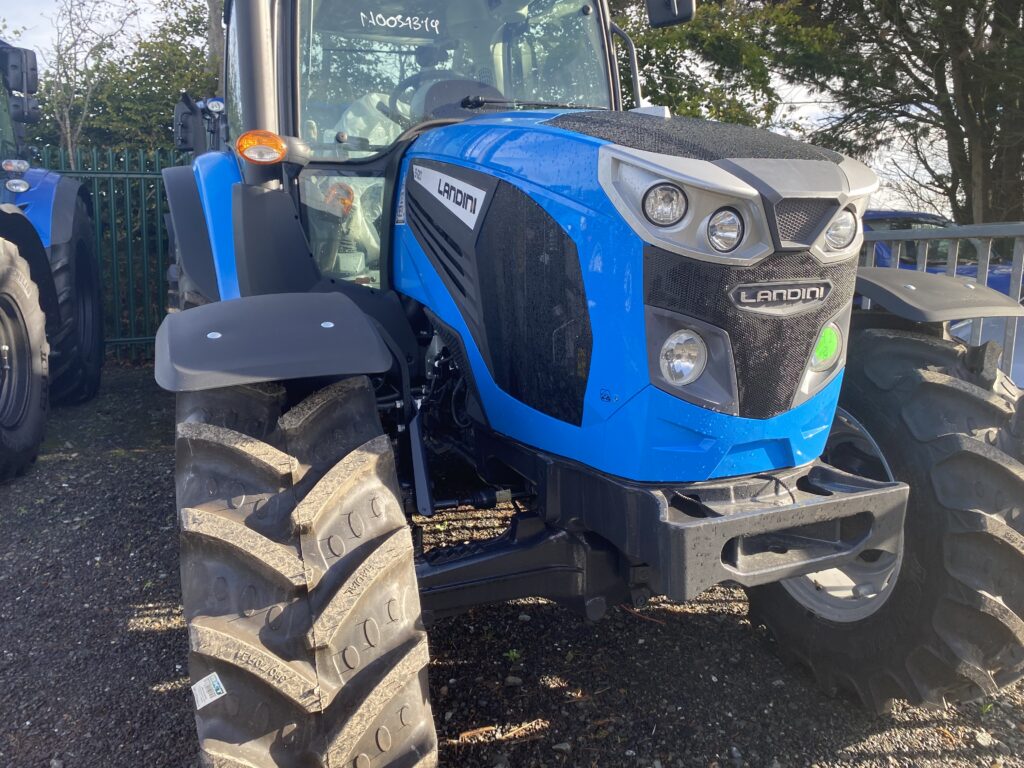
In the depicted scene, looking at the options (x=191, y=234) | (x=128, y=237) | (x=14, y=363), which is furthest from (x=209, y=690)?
(x=128, y=237)

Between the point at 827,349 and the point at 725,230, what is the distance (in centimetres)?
45

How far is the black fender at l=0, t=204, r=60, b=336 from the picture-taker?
193 inches

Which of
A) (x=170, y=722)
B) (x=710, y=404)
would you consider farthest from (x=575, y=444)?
(x=170, y=722)

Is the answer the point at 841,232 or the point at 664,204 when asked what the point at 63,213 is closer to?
the point at 664,204

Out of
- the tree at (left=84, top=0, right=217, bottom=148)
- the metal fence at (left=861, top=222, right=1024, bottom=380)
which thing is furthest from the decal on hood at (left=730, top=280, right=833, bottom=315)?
the tree at (left=84, top=0, right=217, bottom=148)

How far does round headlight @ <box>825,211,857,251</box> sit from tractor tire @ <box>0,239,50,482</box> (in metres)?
4.09

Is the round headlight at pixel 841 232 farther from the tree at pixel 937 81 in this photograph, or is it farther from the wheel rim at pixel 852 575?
the tree at pixel 937 81

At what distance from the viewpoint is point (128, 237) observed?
7.29 m

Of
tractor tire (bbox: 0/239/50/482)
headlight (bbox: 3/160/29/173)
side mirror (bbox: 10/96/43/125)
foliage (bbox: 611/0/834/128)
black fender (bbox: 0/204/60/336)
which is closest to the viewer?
tractor tire (bbox: 0/239/50/482)

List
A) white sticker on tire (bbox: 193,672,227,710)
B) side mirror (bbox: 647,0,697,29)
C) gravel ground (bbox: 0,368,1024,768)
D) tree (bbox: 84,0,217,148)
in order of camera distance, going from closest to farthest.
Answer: white sticker on tire (bbox: 193,672,227,710) < gravel ground (bbox: 0,368,1024,768) < side mirror (bbox: 647,0,697,29) < tree (bbox: 84,0,217,148)

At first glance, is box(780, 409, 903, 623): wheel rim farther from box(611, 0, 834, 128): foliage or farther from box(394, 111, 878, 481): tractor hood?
box(611, 0, 834, 128): foliage

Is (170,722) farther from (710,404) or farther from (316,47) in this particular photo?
(316,47)

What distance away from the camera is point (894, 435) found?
250cm

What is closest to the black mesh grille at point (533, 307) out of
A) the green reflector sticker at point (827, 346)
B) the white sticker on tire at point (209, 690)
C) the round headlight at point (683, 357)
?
the round headlight at point (683, 357)
